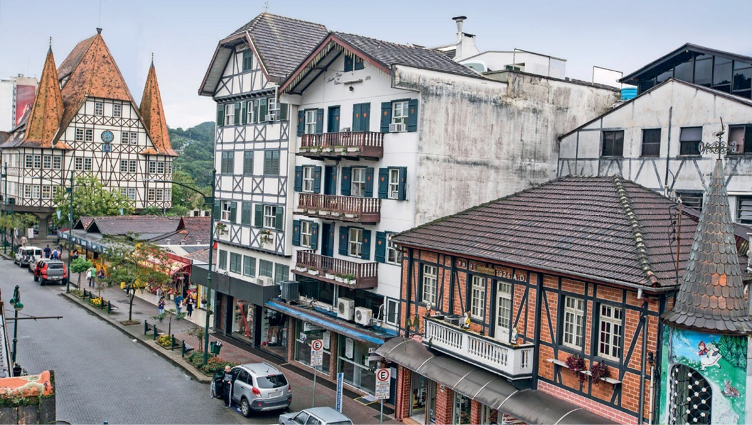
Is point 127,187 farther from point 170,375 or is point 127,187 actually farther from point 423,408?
point 423,408

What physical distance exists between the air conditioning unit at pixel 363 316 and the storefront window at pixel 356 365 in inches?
53.9

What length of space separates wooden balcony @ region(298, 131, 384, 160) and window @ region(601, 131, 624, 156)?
9192 mm

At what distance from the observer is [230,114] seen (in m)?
40.8

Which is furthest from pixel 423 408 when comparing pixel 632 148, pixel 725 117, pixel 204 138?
pixel 204 138

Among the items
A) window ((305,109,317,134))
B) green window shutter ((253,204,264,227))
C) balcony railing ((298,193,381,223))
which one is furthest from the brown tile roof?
green window shutter ((253,204,264,227))

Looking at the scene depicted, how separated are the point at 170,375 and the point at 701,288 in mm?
23210

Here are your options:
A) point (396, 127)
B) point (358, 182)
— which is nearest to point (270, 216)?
point (358, 182)

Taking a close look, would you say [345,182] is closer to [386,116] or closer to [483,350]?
[386,116]

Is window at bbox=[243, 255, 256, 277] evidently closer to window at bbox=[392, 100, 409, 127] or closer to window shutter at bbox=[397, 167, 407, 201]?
window shutter at bbox=[397, 167, 407, 201]

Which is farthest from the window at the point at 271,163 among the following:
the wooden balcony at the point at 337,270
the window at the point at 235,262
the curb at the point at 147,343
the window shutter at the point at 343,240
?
the curb at the point at 147,343

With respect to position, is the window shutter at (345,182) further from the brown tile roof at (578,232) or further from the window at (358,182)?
the brown tile roof at (578,232)

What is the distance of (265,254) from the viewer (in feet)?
124

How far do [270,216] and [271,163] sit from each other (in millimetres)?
2698

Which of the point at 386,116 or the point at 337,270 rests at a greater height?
the point at 386,116
